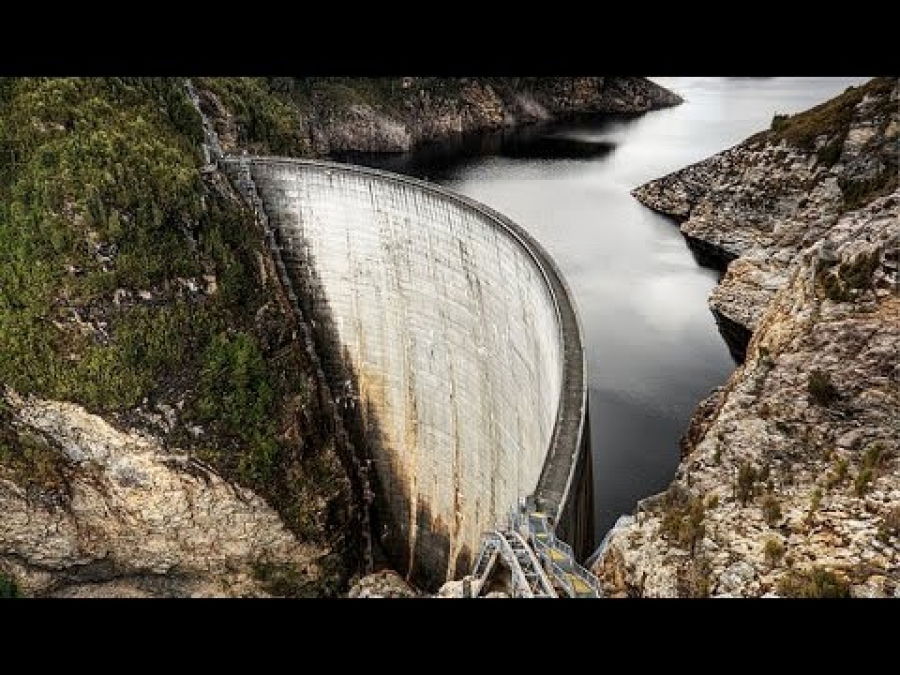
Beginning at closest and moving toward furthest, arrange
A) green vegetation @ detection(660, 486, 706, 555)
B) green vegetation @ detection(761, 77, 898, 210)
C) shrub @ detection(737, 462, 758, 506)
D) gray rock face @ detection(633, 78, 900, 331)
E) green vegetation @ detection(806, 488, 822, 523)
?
1. green vegetation @ detection(806, 488, 822, 523)
2. green vegetation @ detection(660, 486, 706, 555)
3. shrub @ detection(737, 462, 758, 506)
4. green vegetation @ detection(761, 77, 898, 210)
5. gray rock face @ detection(633, 78, 900, 331)

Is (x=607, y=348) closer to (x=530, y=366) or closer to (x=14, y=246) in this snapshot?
(x=530, y=366)

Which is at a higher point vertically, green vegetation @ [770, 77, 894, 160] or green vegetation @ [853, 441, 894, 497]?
green vegetation @ [770, 77, 894, 160]

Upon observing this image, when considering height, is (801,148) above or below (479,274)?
above

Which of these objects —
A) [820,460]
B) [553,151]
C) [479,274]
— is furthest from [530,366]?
[553,151]

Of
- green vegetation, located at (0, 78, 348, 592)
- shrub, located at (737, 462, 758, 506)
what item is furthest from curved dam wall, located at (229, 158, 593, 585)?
shrub, located at (737, 462, 758, 506)

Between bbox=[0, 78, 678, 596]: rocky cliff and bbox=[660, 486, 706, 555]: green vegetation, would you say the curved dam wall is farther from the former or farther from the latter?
bbox=[660, 486, 706, 555]: green vegetation

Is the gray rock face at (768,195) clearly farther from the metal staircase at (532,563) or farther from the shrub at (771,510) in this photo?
the metal staircase at (532,563)

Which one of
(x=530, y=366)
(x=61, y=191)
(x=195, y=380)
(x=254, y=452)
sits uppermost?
(x=61, y=191)
